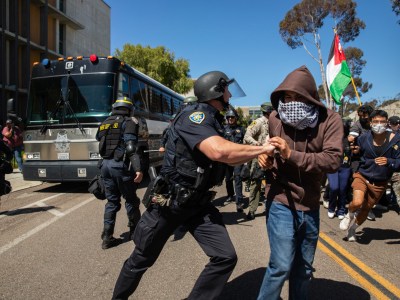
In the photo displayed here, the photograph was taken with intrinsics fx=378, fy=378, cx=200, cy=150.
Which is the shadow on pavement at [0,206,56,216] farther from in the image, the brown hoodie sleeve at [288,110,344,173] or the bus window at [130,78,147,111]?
the brown hoodie sleeve at [288,110,344,173]

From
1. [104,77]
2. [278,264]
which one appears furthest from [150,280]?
[104,77]

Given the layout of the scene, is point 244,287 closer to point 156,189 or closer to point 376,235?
point 156,189

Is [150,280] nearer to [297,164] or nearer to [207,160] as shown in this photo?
[207,160]

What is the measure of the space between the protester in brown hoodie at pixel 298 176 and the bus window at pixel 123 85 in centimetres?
686

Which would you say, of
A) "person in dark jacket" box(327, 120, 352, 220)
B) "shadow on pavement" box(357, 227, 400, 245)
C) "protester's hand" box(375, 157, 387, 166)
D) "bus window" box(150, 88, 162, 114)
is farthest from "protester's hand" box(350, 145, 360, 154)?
"bus window" box(150, 88, 162, 114)

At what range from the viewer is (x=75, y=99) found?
28.9 ft

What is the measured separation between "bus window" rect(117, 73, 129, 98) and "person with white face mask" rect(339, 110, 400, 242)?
5.86m

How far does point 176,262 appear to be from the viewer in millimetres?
4305

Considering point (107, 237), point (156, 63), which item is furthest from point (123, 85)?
point (156, 63)

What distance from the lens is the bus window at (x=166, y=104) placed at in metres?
13.3

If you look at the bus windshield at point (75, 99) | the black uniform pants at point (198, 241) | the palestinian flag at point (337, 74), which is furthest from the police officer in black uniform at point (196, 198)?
the palestinian flag at point (337, 74)

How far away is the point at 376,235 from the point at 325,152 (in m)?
3.79

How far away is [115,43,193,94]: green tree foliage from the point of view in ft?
108

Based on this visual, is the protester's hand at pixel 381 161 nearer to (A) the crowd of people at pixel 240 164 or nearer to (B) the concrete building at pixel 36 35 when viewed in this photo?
(A) the crowd of people at pixel 240 164
